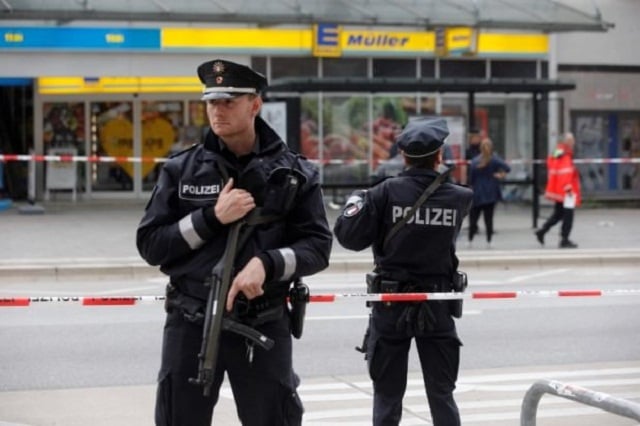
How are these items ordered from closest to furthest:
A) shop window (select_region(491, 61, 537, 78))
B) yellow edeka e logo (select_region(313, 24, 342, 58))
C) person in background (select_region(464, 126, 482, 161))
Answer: person in background (select_region(464, 126, 482, 161)), yellow edeka e logo (select_region(313, 24, 342, 58)), shop window (select_region(491, 61, 537, 78))

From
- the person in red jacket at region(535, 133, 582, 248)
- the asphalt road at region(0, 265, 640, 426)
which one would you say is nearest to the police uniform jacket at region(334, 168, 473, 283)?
the asphalt road at region(0, 265, 640, 426)

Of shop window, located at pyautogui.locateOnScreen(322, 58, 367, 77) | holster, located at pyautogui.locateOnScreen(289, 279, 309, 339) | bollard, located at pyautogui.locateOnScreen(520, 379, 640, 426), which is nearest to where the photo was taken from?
bollard, located at pyautogui.locateOnScreen(520, 379, 640, 426)

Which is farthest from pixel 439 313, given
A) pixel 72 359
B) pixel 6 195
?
pixel 6 195

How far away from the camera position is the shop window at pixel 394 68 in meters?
26.2

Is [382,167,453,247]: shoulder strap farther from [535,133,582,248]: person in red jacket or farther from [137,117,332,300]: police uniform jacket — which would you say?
[535,133,582,248]: person in red jacket

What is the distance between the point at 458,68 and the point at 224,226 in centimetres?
2298

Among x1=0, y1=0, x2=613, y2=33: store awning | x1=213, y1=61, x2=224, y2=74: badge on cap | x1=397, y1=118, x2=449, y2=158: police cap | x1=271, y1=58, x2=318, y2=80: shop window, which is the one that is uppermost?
x1=0, y1=0, x2=613, y2=33: store awning

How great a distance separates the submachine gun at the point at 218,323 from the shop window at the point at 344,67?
856 inches

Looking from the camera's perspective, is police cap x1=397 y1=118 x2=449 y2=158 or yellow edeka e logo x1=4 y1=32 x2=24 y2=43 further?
yellow edeka e logo x1=4 y1=32 x2=24 y2=43

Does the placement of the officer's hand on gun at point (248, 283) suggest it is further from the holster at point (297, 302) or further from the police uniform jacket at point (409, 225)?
the police uniform jacket at point (409, 225)

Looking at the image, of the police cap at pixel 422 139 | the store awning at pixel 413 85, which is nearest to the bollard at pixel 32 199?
the store awning at pixel 413 85

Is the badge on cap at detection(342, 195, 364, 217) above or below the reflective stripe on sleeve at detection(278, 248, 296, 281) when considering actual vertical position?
above

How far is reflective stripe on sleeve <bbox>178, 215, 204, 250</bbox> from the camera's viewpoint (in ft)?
14.1

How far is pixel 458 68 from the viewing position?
1057 inches
